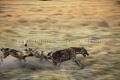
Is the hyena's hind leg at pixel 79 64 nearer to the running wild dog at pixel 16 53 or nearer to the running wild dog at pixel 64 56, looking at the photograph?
the running wild dog at pixel 64 56

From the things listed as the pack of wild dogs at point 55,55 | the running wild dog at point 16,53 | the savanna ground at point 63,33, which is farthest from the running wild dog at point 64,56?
the running wild dog at point 16,53

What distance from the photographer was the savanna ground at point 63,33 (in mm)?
5461

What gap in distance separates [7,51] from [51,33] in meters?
2.15

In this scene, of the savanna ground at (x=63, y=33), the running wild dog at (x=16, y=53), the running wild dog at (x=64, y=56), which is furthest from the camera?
Result: the running wild dog at (x=16, y=53)

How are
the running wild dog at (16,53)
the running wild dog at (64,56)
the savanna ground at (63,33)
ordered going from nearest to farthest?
the savanna ground at (63,33) < the running wild dog at (64,56) < the running wild dog at (16,53)

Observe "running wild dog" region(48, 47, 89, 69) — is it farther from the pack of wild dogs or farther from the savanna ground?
the savanna ground

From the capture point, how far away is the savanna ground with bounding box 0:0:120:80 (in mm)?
5461

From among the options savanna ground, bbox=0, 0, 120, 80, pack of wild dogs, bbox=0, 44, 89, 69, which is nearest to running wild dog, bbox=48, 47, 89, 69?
pack of wild dogs, bbox=0, 44, 89, 69

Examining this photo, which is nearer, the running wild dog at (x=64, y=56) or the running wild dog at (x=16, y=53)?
the running wild dog at (x=64, y=56)

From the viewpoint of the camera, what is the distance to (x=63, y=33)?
7836 millimetres

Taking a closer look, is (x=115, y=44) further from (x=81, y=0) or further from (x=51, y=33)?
(x=81, y=0)

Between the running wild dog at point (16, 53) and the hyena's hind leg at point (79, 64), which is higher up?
the running wild dog at point (16, 53)

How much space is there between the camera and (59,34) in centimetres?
775

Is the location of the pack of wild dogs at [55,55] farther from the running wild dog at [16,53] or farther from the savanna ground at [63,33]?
the savanna ground at [63,33]
